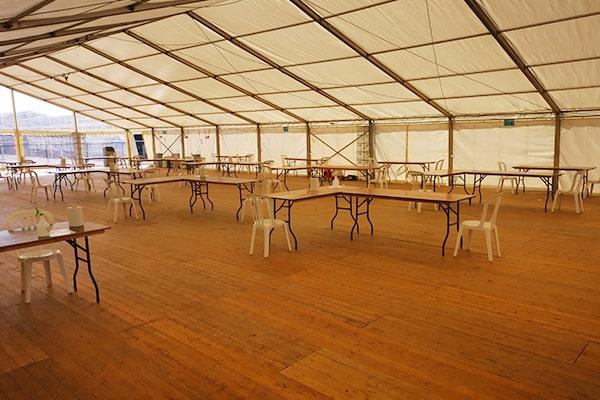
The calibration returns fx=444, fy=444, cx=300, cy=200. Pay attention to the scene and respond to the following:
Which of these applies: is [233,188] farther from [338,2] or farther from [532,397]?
[532,397]

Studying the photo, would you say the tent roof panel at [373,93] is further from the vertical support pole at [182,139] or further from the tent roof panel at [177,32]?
the vertical support pole at [182,139]

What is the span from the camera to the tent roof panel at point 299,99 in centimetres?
1235

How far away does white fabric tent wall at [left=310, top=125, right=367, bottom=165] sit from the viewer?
588 inches

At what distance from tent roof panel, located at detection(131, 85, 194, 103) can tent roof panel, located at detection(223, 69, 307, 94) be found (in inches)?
108

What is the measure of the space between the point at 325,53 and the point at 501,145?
18.6 feet

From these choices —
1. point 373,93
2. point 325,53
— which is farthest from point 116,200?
point 373,93

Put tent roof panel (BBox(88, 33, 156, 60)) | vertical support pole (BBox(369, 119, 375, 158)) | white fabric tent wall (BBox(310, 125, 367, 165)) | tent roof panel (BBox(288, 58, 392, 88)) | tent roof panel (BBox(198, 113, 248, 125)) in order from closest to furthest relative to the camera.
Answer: tent roof panel (BBox(288, 58, 392, 88)) → tent roof panel (BBox(88, 33, 156, 60)) → vertical support pole (BBox(369, 119, 375, 158)) → white fabric tent wall (BBox(310, 125, 367, 165)) → tent roof panel (BBox(198, 113, 248, 125))

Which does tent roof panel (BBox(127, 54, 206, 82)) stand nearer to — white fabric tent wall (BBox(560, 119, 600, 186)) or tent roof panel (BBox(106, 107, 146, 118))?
tent roof panel (BBox(106, 107, 146, 118))

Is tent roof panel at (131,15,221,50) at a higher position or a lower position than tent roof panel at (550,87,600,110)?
higher

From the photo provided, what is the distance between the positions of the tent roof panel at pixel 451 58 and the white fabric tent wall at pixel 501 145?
129 inches

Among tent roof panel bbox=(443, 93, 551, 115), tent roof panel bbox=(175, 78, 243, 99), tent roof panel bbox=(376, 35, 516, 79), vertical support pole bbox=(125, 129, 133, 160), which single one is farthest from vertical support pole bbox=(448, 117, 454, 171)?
vertical support pole bbox=(125, 129, 133, 160)

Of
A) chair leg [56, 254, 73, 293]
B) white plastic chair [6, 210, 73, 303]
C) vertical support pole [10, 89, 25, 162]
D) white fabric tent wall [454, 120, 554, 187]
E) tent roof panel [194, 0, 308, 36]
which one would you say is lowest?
chair leg [56, 254, 73, 293]

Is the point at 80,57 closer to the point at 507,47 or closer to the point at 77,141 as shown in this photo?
the point at 507,47

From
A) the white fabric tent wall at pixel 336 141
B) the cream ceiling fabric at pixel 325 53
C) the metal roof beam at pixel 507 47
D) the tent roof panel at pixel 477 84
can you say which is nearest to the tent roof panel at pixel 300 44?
the cream ceiling fabric at pixel 325 53
